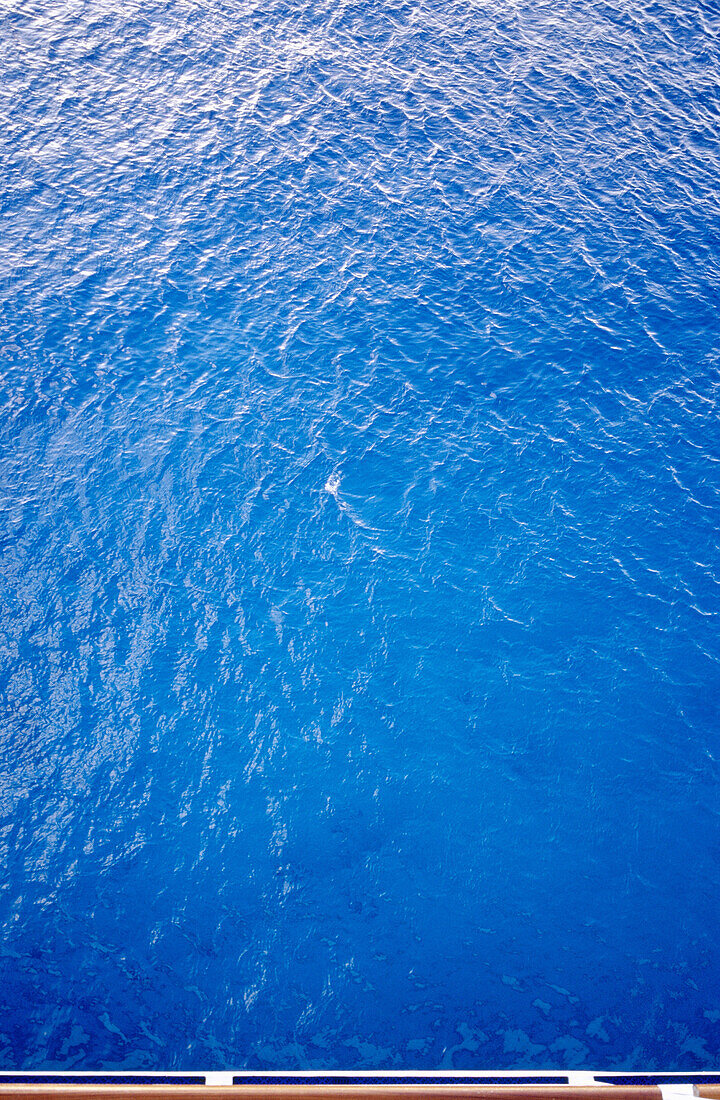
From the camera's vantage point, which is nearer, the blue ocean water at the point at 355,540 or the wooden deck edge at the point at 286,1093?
the wooden deck edge at the point at 286,1093

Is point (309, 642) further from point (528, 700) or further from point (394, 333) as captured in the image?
point (394, 333)

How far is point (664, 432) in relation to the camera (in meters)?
47.3

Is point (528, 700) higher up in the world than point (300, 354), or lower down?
lower down

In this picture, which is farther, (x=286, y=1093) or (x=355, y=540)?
(x=355, y=540)

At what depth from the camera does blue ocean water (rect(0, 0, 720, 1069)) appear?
30.6 m

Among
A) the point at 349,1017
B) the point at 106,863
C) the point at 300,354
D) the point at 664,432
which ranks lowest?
the point at 349,1017

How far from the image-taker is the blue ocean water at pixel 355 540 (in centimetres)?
3064

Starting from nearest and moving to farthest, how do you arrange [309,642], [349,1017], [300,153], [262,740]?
[349,1017], [262,740], [309,642], [300,153]

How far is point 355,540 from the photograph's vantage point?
42.5 meters

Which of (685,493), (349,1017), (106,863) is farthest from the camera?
(685,493)

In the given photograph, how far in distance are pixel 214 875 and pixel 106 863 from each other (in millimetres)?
4095

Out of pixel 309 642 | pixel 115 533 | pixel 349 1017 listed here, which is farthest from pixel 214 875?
pixel 115 533

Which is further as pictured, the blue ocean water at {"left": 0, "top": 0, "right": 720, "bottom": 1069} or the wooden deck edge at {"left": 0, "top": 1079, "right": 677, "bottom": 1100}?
the blue ocean water at {"left": 0, "top": 0, "right": 720, "bottom": 1069}

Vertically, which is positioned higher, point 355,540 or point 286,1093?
point 286,1093
